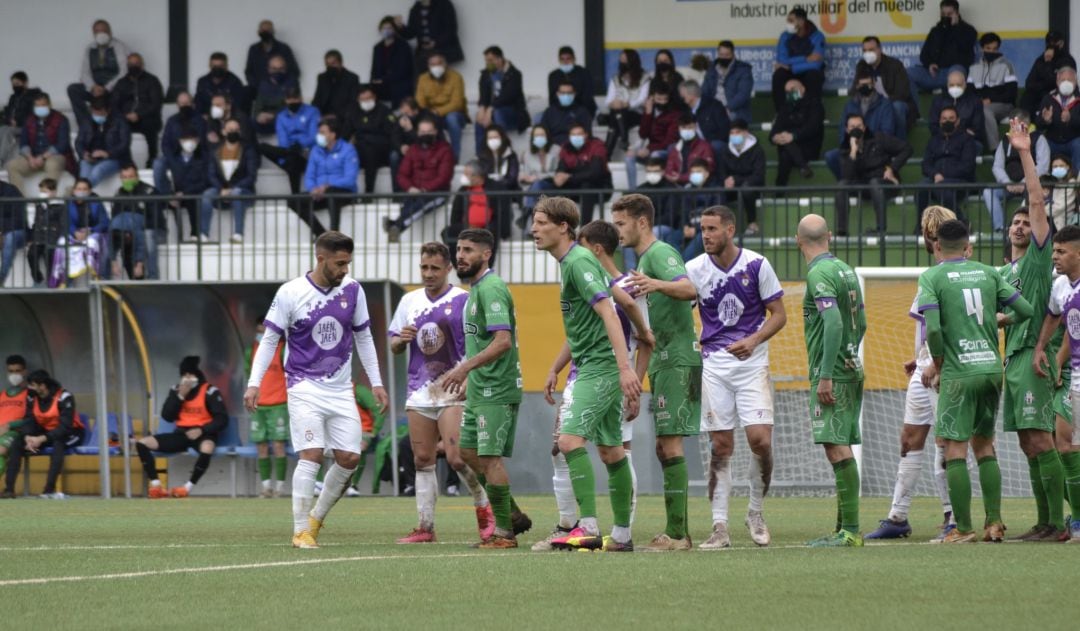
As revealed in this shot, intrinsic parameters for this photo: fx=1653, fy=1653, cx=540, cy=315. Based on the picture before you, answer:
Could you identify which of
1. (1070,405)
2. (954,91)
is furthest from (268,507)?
(954,91)

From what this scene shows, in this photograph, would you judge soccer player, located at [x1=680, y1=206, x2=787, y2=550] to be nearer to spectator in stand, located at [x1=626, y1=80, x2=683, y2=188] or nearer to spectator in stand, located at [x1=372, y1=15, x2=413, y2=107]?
spectator in stand, located at [x1=626, y1=80, x2=683, y2=188]

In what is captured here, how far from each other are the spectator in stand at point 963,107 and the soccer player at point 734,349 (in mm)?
12246

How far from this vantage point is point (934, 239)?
36.4ft

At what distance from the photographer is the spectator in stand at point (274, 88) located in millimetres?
25531

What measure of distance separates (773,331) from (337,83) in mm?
15469

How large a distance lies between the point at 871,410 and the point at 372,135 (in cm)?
833

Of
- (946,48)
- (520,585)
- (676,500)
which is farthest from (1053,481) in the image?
(946,48)

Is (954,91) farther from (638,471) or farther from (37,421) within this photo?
(37,421)

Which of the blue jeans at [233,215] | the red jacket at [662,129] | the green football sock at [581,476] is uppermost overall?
the red jacket at [662,129]

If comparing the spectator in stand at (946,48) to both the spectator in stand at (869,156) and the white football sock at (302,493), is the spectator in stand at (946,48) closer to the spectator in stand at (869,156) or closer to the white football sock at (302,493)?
the spectator in stand at (869,156)

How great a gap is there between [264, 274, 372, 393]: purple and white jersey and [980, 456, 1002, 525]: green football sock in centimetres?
418

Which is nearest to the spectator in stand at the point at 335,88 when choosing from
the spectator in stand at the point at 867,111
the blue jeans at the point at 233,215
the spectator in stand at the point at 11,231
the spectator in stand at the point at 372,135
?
the spectator in stand at the point at 372,135

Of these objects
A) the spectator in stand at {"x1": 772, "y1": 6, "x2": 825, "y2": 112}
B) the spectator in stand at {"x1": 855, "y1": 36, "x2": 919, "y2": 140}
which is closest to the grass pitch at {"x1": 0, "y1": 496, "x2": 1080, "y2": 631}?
the spectator in stand at {"x1": 855, "y1": 36, "x2": 919, "y2": 140}

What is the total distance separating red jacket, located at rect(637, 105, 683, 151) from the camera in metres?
22.8
